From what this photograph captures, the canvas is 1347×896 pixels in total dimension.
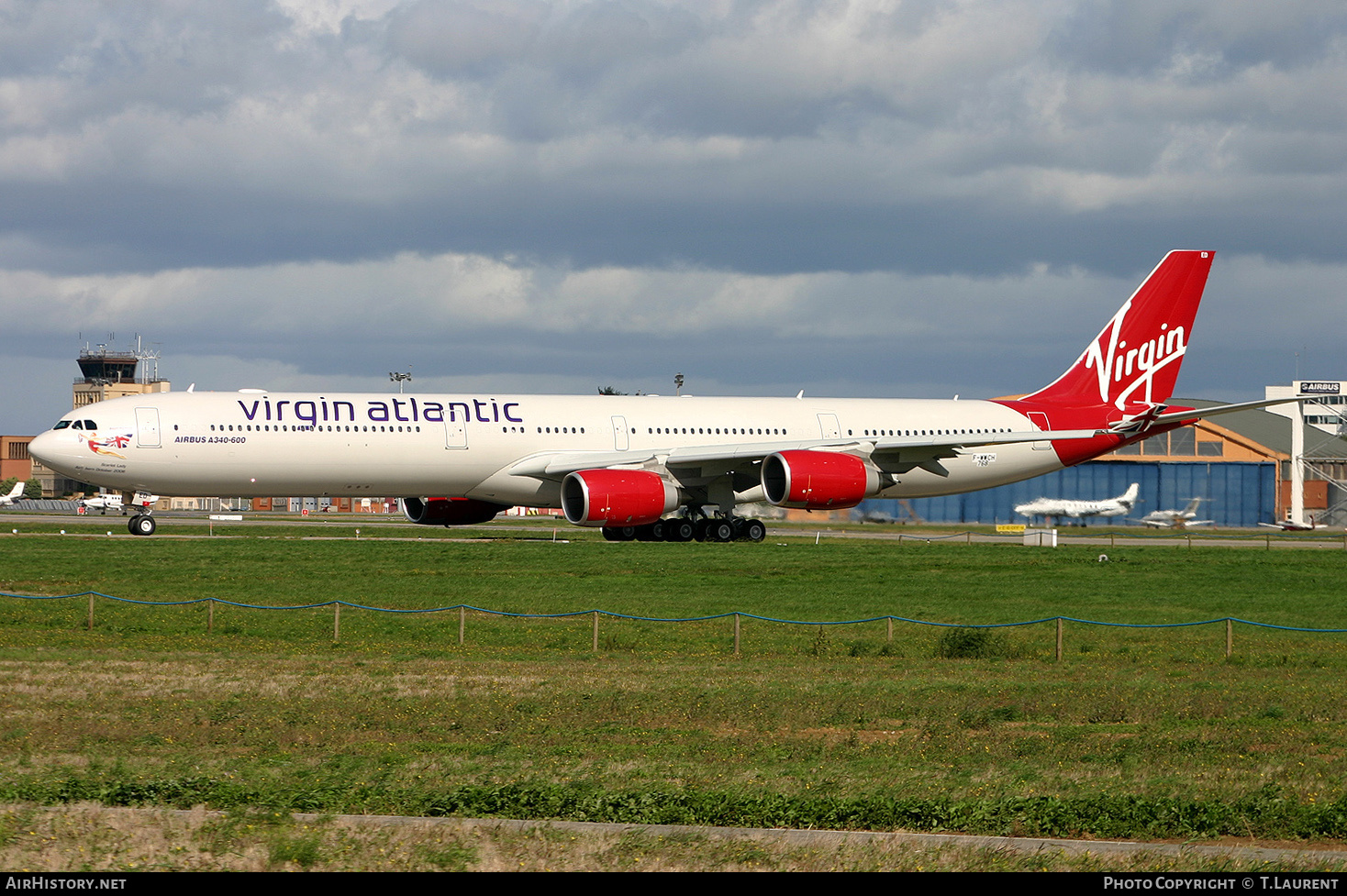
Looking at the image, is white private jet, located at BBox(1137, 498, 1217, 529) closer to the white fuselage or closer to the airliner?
the airliner

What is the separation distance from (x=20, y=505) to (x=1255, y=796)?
122 m

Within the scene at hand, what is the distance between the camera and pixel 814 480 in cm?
A: 4475

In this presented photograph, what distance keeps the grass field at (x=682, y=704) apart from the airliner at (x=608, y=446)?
741cm

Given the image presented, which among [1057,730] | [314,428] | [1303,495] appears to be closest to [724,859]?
[1057,730]

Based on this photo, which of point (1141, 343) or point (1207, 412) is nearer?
point (1207, 412)

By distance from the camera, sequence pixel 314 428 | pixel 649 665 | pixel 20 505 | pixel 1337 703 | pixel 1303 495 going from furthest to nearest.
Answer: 1. pixel 20 505
2. pixel 1303 495
3. pixel 314 428
4. pixel 649 665
5. pixel 1337 703

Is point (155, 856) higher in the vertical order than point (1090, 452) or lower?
lower

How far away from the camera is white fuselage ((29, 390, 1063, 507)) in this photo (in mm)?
43250

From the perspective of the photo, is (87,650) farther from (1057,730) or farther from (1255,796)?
(1255,796)

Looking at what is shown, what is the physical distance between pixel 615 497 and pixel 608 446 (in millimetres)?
4913

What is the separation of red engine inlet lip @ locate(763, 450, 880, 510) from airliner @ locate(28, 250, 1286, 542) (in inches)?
2.6

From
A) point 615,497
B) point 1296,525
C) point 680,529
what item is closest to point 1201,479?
point 1296,525

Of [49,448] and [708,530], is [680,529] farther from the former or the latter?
[49,448]

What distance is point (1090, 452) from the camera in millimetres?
55656
